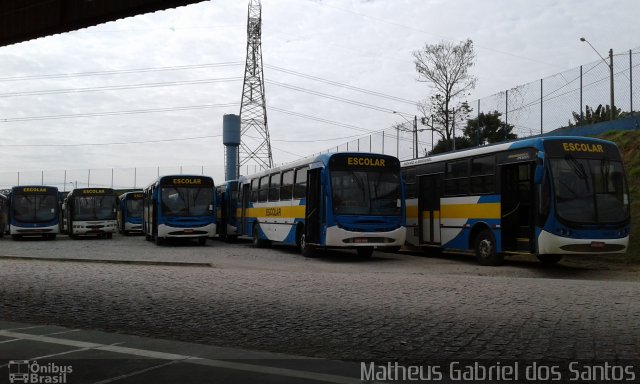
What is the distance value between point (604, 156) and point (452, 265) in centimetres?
512

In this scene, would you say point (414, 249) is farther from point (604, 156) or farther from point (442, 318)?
point (442, 318)

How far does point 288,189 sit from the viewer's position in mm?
22391

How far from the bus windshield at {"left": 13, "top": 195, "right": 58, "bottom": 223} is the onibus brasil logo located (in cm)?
3038

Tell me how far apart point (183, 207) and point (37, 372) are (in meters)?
22.5

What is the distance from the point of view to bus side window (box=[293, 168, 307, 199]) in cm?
2070

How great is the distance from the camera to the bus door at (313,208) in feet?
63.5

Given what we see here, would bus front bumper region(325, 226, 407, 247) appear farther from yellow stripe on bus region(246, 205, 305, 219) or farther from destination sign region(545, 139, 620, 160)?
destination sign region(545, 139, 620, 160)

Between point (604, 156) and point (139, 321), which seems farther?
point (604, 156)

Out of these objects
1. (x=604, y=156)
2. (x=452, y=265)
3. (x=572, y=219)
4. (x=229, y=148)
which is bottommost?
(x=452, y=265)

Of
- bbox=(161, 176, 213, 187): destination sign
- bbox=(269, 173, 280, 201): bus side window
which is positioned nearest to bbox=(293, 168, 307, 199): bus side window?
bbox=(269, 173, 280, 201): bus side window

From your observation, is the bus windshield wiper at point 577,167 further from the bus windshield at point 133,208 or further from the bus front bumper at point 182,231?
the bus windshield at point 133,208

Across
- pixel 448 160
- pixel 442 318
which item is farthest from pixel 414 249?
pixel 442 318

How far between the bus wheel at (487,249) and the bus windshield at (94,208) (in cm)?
2500

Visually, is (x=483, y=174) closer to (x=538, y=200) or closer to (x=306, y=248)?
(x=538, y=200)
